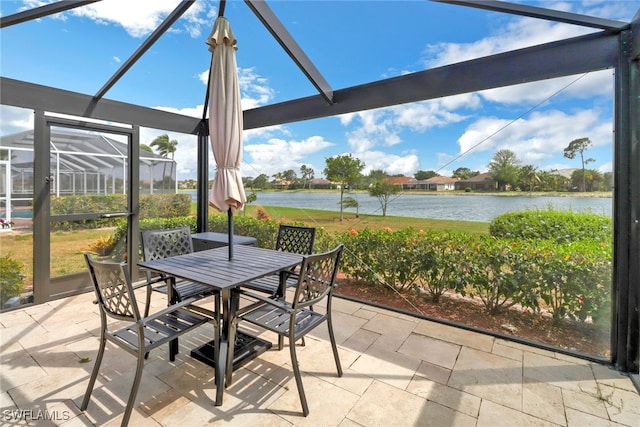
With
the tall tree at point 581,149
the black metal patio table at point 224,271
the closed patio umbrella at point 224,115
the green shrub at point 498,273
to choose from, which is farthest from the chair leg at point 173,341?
the tall tree at point 581,149

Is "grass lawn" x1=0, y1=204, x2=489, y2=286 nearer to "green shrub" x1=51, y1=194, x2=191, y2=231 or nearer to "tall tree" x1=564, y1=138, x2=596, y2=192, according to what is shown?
"green shrub" x1=51, y1=194, x2=191, y2=231

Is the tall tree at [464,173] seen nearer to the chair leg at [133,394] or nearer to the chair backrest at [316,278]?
the chair backrest at [316,278]

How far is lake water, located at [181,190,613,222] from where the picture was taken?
2.68 m

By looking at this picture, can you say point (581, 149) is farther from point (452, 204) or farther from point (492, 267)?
point (492, 267)

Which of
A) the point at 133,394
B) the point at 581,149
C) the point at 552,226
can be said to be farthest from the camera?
the point at 552,226

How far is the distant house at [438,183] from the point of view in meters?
3.38

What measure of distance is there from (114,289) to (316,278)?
4.18 feet

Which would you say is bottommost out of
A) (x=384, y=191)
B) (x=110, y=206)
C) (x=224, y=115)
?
(x=110, y=206)

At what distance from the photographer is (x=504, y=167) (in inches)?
118

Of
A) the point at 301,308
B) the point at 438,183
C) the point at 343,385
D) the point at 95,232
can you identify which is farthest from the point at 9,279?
the point at 438,183

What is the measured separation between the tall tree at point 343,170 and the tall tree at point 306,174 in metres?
0.31

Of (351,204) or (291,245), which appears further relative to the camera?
(351,204)

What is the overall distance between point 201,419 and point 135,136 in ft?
13.3

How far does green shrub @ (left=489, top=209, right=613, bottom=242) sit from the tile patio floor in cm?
107
